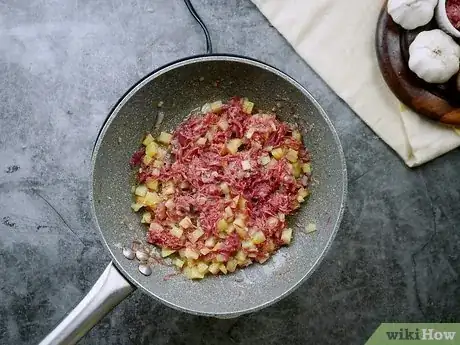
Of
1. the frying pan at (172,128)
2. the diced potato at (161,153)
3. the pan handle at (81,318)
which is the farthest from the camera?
the diced potato at (161,153)

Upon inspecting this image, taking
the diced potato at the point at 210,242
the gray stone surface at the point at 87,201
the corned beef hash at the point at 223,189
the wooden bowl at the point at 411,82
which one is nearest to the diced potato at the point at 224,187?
the corned beef hash at the point at 223,189

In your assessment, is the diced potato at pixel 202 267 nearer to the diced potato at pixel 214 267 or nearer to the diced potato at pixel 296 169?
the diced potato at pixel 214 267

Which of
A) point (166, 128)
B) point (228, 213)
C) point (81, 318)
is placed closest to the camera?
point (81, 318)

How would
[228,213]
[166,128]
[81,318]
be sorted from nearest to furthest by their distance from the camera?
[81,318] < [228,213] < [166,128]

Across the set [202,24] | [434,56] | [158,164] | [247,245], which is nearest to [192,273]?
[247,245]

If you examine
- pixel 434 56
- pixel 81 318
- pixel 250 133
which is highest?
pixel 434 56

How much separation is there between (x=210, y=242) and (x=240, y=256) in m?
0.07

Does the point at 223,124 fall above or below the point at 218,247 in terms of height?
above

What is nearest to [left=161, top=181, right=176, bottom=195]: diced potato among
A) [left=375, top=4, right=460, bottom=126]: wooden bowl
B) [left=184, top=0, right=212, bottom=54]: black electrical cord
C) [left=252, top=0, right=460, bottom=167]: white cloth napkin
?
[left=184, top=0, right=212, bottom=54]: black electrical cord

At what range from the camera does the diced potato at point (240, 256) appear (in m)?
1.31

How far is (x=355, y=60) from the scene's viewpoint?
4.79 feet

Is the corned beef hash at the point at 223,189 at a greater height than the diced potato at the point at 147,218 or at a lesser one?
greater

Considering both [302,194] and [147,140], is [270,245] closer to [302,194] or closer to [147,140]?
[302,194]

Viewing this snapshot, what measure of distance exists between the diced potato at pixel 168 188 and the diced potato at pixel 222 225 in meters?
0.12
